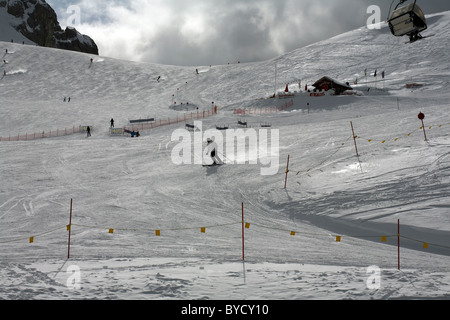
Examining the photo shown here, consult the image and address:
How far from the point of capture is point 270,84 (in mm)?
58469

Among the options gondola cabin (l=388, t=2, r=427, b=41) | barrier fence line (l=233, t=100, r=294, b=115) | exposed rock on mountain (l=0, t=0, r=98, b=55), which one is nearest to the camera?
gondola cabin (l=388, t=2, r=427, b=41)

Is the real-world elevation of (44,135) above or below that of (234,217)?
above

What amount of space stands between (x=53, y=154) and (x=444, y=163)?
762 inches

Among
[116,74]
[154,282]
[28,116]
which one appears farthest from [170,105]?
[154,282]

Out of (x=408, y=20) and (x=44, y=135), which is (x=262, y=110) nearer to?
(x=44, y=135)

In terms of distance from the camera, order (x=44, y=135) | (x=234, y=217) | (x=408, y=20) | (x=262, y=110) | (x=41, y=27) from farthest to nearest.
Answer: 1. (x=41, y=27)
2. (x=262, y=110)
3. (x=44, y=135)
4. (x=234, y=217)
5. (x=408, y=20)

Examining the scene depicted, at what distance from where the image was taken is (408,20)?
36.7 feet

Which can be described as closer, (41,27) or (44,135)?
(44,135)

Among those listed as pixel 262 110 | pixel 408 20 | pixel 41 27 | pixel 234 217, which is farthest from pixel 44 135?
pixel 41 27

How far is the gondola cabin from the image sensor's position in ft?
36.4

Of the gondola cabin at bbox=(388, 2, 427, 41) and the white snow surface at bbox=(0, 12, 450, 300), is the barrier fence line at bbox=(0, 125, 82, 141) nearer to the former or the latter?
the white snow surface at bbox=(0, 12, 450, 300)

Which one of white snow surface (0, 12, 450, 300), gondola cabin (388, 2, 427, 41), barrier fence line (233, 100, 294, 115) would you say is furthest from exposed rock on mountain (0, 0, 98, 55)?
gondola cabin (388, 2, 427, 41)

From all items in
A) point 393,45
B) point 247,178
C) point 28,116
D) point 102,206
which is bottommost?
point 102,206
